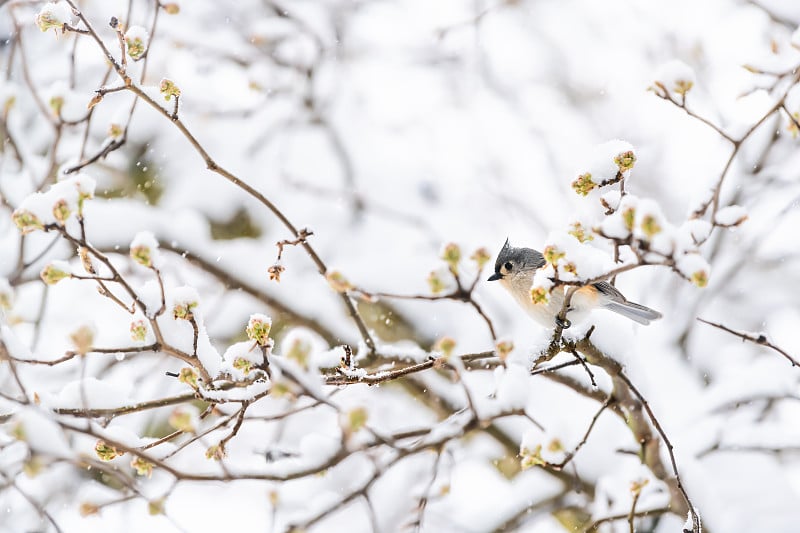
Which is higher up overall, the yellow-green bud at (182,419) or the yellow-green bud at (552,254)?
the yellow-green bud at (552,254)

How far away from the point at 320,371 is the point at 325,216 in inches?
131

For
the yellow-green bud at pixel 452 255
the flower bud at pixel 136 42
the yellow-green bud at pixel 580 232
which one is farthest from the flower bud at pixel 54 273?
the yellow-green bud at pixel 580 232

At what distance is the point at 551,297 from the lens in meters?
2.79

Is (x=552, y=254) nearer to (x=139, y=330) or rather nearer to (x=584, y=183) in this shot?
(x=584, y=183)

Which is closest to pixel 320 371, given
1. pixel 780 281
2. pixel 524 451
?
pixel 524 451

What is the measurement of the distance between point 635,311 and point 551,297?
1.80ft

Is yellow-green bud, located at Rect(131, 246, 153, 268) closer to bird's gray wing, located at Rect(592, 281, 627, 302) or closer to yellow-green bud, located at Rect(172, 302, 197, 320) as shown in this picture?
yellow-green bud, located at Rect(172, 302, 197, 320)

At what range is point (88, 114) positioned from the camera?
2.65 m

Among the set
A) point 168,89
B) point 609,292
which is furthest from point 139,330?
point 609,292

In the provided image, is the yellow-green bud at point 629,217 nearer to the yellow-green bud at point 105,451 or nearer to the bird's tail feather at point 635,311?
the yellow-green bud at point 105,451

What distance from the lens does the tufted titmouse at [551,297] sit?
301cm

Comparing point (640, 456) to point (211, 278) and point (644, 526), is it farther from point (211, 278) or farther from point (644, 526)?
point (211, 278)

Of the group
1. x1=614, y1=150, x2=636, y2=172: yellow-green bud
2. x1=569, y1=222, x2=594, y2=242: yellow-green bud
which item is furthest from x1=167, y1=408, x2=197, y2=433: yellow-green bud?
x1=614, y1=150, x2=636, y2=172: yellow-green bud

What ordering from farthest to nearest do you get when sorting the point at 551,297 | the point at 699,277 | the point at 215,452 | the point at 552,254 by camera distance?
the point at 551,297 → the point at 215,452 → the point at 552,254 → the point at 699,277
